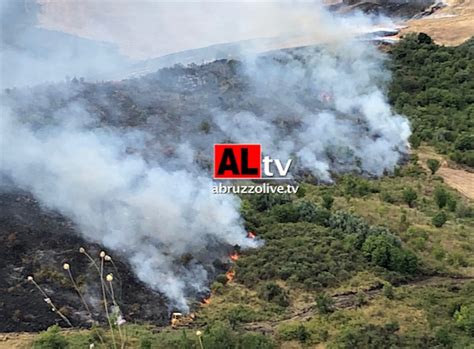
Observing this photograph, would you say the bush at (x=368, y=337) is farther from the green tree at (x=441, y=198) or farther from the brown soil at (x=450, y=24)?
the brown soil at (x=450, y=24)

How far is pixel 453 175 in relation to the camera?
97.1 ft

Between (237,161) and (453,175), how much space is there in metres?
9.09

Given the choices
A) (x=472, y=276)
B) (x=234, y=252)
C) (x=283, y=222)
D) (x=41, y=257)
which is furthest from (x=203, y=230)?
(x=472, y=276)

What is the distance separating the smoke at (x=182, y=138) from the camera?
2070cm

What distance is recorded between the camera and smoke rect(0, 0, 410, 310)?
67.9 ft

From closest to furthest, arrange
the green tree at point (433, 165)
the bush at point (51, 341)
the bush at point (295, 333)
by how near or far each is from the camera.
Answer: the bush at point (51, 341), the bush at point (295, 333), the green tree at point (433, 165)

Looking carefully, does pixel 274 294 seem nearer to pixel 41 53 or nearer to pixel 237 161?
pixel 237 161

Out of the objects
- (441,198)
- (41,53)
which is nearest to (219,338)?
(441,198)

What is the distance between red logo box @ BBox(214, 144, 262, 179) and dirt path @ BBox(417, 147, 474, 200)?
746 cm

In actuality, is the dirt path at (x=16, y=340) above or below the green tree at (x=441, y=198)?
below

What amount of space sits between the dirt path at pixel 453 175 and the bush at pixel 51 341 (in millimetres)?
17236

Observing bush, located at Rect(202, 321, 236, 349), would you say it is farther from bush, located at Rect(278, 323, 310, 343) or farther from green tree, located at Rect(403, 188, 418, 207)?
green tree, located at Rect(403, 188, 418, 207)

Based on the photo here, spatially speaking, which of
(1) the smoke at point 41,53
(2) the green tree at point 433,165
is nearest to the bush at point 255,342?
(2) the green tree at point 433,165

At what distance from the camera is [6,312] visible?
1705cm
